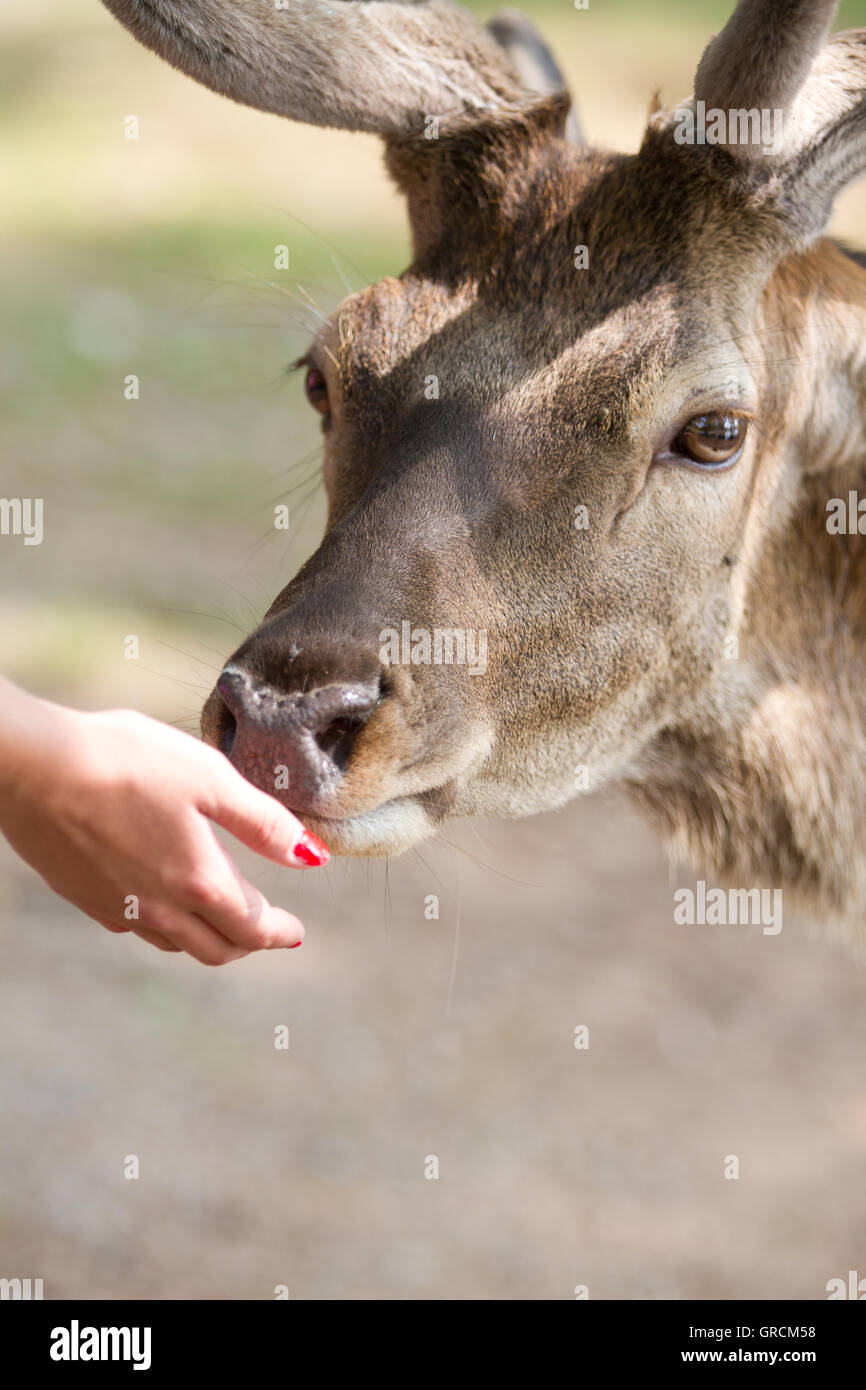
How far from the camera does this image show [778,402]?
397cm

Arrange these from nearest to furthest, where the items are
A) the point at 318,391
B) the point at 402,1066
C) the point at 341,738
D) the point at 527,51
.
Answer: the point at 341,738 → the point at 318,391 → the point at 527,51 → the point at 402,1066

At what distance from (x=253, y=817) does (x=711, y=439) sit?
1610mm

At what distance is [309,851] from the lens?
2.99 metres

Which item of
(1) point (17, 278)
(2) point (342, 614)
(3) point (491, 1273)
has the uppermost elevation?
(1) point (17, 278)

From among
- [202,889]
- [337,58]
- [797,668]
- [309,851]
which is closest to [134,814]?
[202,889]

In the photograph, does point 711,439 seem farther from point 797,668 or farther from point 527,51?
point 527,51

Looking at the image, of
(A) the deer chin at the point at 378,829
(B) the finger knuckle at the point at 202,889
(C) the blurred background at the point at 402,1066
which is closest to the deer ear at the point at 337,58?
(C) the blurred background at the point at 402,1066

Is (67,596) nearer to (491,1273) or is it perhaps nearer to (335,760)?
(491,1273)

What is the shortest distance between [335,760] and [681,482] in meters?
1.19

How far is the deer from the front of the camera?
333 cm

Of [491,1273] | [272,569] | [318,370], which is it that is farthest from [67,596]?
[318,370]

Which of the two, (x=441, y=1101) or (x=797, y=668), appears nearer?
(x=797, y=668)

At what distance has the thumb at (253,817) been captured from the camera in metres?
2.77

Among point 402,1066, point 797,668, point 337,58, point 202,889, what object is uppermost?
point 337,58
